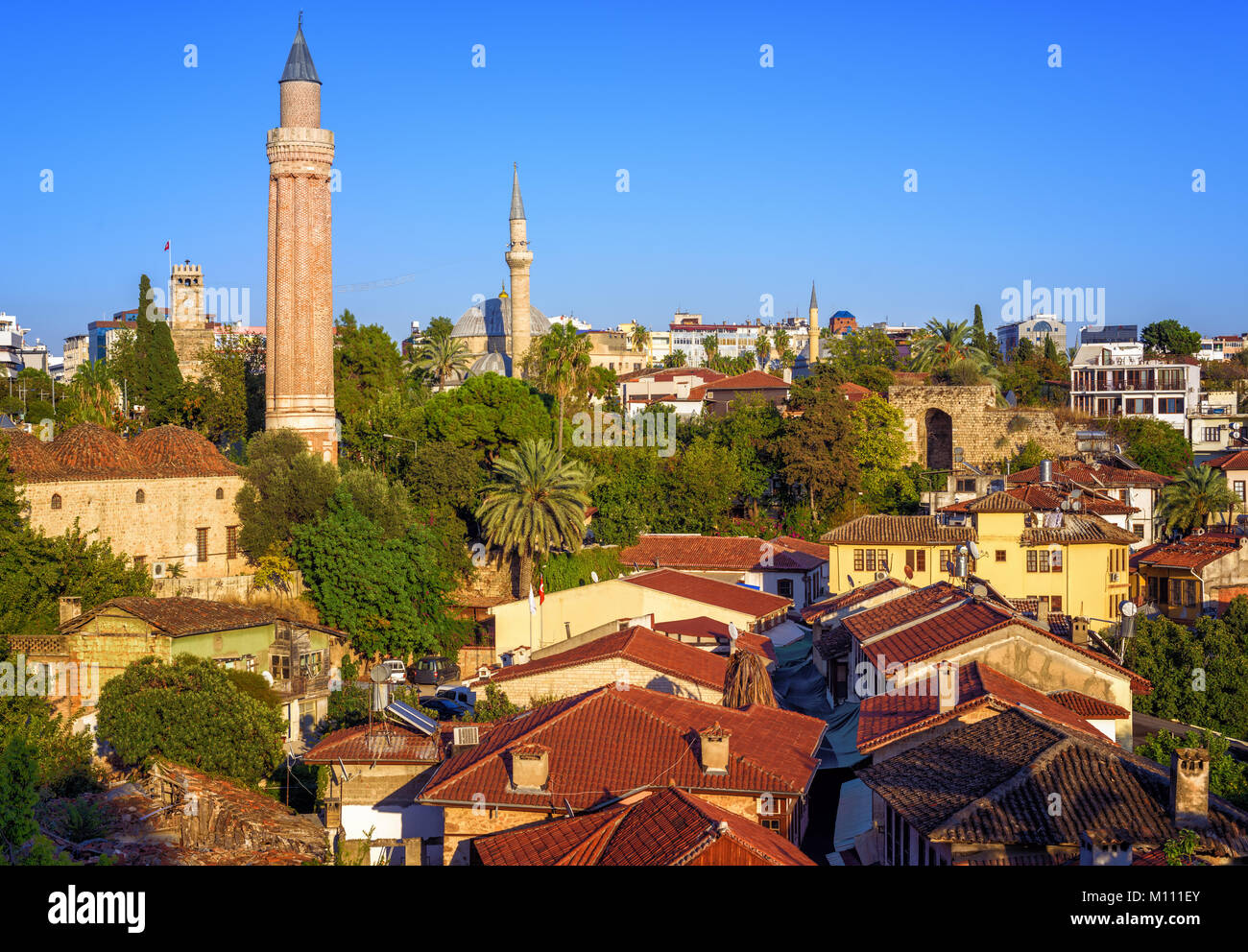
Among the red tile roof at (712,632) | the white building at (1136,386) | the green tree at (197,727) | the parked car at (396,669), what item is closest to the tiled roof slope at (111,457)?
the parked car at (396,669)

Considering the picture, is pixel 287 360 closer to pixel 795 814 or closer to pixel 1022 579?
pixel 1022 579

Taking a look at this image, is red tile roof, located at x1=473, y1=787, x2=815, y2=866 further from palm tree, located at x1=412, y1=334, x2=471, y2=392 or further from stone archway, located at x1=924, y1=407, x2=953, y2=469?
palm tree, located at x1=412, y1=334, x2=471, y2=392

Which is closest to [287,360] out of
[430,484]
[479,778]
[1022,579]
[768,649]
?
[430,484]

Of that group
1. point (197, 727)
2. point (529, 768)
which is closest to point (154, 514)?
point (197, 727)

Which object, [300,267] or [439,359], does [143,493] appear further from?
[439,359]
